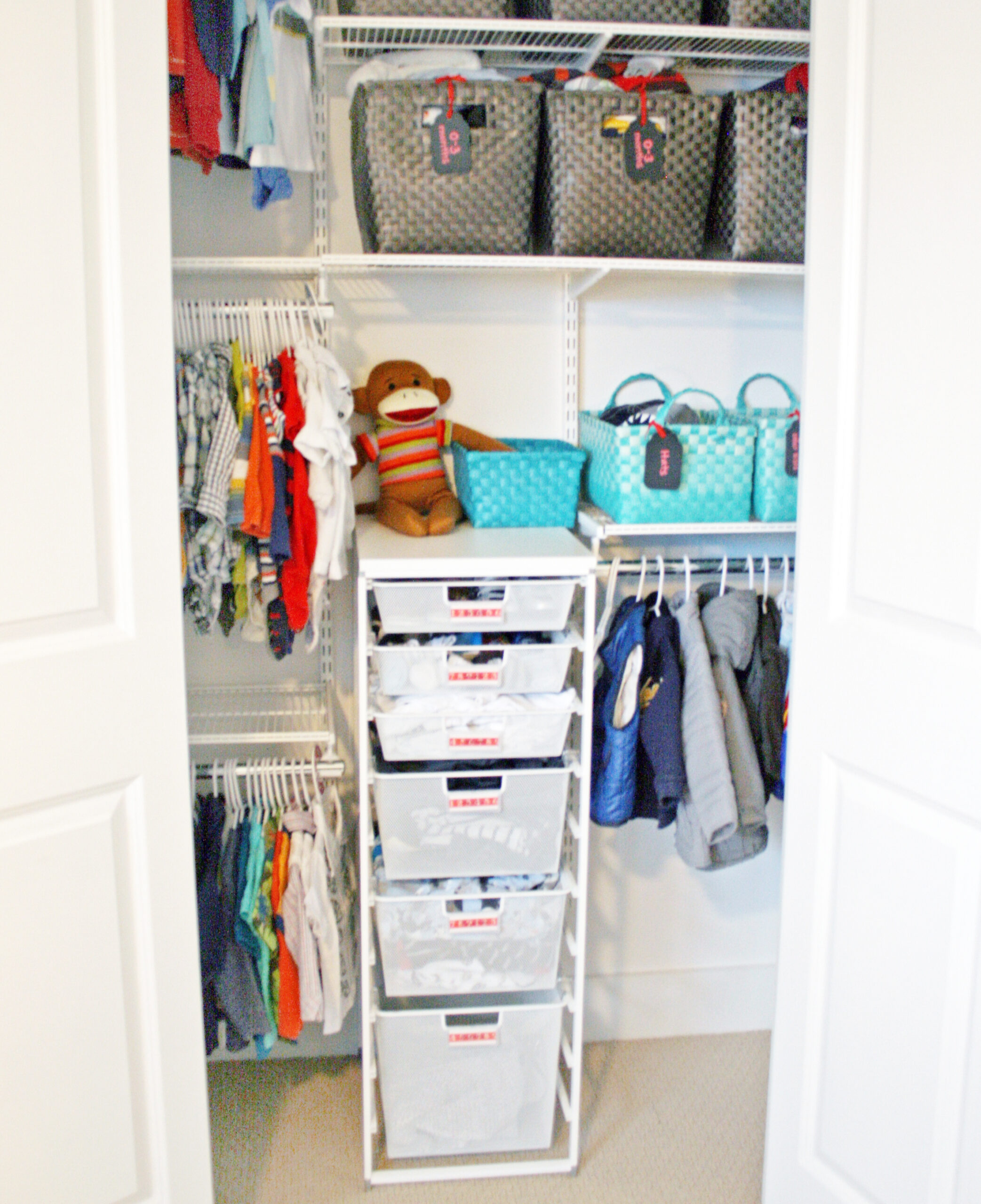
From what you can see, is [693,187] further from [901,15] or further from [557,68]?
[901,15]

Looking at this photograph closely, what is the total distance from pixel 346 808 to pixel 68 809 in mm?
1031

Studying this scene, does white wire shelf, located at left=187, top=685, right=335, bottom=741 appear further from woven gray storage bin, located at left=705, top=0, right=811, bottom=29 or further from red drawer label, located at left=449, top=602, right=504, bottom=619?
woven gray storage bin, located at left=705, top=0, right=811, bottom=29

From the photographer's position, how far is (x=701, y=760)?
7.08ft

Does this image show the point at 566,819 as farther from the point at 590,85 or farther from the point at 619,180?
the point at 590,85

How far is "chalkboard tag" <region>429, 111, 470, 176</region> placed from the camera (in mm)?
1978

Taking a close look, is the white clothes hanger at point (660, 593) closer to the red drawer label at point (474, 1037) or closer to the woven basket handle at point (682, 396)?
the woven basket handle at point (682, 396)

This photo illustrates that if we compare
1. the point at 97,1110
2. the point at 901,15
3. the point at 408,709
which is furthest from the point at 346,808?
the point at 901,15

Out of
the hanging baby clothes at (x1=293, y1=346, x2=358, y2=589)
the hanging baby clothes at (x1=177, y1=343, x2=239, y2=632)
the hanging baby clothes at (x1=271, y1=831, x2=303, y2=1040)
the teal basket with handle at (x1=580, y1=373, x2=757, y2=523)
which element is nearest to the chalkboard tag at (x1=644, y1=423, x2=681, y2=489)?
the teal basket with handle at (x1=580, y1=373, x2=757, y2=523)

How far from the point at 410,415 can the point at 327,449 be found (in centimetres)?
27

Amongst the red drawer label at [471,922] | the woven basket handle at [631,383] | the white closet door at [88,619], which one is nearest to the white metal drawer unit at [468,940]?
the red drawer label at [471,922]

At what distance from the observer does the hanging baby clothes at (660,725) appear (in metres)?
2.15

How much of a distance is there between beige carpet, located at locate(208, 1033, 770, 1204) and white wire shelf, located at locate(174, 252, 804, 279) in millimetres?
1677

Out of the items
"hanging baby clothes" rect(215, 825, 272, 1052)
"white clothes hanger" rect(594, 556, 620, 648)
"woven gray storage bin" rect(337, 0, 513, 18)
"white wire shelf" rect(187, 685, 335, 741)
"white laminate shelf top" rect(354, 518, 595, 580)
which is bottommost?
"hanging baby clothes" rect(215, 825, 272, 1052)

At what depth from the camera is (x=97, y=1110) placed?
1.64 metres
